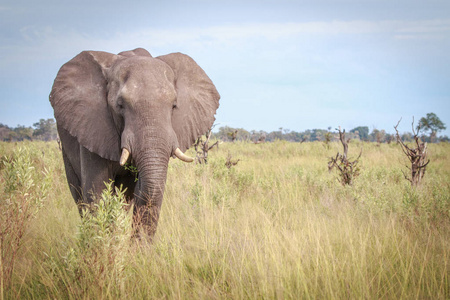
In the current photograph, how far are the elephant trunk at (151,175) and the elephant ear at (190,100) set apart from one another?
2.22 feet

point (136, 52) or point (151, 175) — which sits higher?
point (136, 52)

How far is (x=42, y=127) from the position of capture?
8550 centimetres

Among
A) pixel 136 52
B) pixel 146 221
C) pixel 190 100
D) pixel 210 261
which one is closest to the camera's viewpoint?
pixel 210 261

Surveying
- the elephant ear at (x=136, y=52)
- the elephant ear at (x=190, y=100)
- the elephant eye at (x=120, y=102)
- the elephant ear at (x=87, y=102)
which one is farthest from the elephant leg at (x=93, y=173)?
the elephant ear at (x=136, y=52)

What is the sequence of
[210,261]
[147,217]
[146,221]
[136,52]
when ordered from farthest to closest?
[136,52], [146,221], [147,217], [210,261]

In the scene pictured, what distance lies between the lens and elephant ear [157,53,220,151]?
471 cm

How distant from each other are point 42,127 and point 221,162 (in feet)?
279

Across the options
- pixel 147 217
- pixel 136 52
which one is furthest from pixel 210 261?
pixel 136 52

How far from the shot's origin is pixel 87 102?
177 inches

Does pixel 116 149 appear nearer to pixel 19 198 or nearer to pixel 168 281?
pixel 19 198

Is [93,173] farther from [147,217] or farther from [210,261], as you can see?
[210,261]

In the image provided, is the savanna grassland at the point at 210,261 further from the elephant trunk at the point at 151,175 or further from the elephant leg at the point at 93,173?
the elephant leg at the point at 93,173

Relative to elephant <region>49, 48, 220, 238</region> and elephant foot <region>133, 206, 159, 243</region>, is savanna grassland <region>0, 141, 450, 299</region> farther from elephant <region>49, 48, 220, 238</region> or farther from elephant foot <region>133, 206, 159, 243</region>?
elephant <region>49, 48, 220, 238</region>

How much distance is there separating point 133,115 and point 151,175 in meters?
0.65
